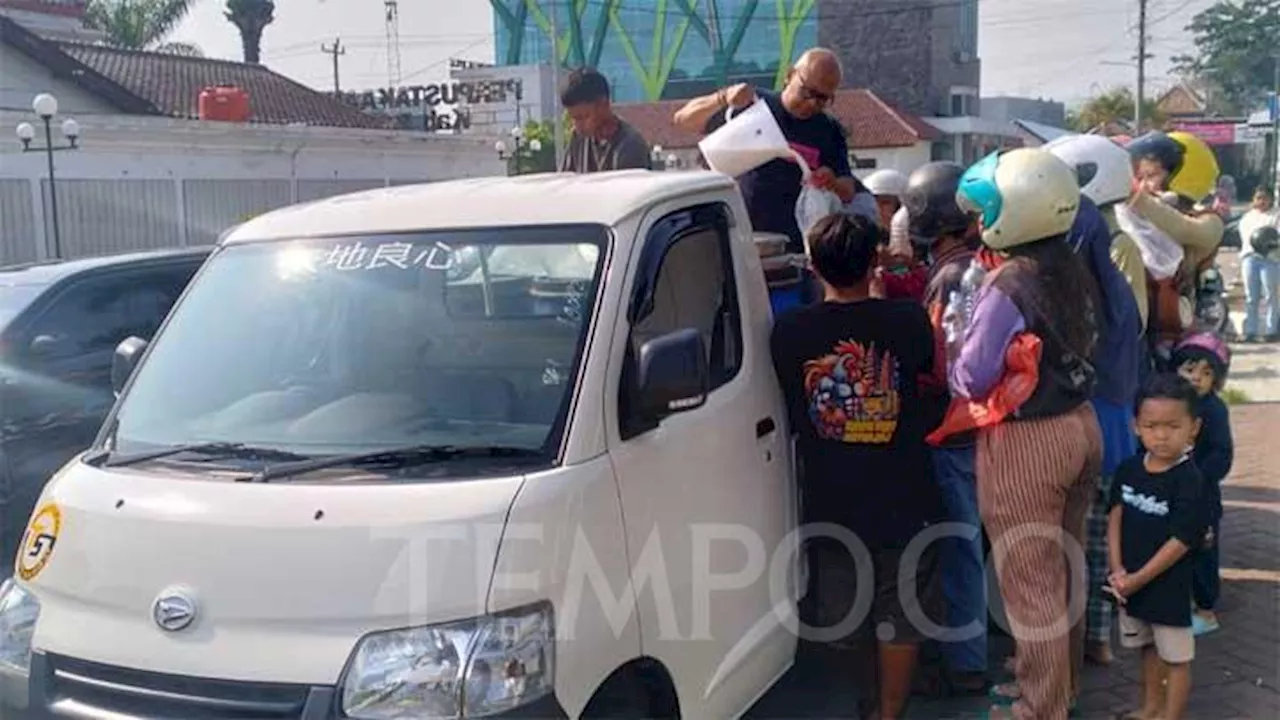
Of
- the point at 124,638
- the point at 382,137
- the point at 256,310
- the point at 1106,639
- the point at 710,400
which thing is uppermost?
the point at 382,137

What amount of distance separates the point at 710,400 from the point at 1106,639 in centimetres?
245

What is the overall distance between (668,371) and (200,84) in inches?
1387

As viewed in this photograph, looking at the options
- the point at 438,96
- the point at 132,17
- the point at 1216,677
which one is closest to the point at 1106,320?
the point at 1216,677

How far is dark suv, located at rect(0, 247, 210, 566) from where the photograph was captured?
6.60 m

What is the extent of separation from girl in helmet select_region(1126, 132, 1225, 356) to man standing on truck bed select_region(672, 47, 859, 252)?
1.35 m

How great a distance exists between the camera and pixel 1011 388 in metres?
3.83

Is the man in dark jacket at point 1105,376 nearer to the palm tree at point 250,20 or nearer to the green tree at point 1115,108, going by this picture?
the palm tree at point 250,20

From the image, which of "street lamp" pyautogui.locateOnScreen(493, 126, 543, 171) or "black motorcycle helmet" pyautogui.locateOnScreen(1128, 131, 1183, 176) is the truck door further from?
"street lamp" pyautogui.locateOnScreen(493, 126, 543, 171)

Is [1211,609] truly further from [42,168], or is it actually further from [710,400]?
[42,168]

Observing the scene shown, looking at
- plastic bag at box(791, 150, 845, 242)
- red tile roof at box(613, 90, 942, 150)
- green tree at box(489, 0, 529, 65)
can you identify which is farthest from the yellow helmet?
green tree at box(489, 0, 529, 65)

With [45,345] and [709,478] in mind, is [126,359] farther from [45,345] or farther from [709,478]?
[45,345]

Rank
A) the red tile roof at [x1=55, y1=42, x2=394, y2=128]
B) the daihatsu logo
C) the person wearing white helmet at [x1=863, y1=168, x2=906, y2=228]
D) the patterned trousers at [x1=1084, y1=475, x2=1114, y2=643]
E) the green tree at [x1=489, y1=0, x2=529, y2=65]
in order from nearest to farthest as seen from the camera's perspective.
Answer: the daihatsu logo < the patterned trousers at [x1=1084, y1=475, x2=1114, y2=643] < the person wearing white helmet at [x1=863, y1=168, x2=906, y2=228] < the red tile roof at [x1=55, y1=42, x2=394, y2=128] < the green tree at [x1=489, y1=0, x2=529, y2=65]

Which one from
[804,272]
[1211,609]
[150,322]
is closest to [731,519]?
[804,272]

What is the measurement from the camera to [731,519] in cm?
372
